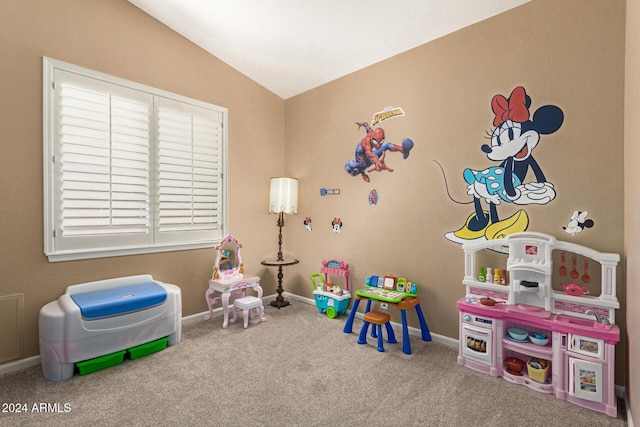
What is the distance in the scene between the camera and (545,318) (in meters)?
2.10

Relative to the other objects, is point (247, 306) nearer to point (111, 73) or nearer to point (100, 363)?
point (100, 363)

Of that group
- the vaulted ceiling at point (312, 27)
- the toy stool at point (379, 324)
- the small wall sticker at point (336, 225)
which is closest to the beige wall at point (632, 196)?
the vaulted ceiling at point (312, 27)

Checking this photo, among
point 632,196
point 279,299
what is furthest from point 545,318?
point 279,299

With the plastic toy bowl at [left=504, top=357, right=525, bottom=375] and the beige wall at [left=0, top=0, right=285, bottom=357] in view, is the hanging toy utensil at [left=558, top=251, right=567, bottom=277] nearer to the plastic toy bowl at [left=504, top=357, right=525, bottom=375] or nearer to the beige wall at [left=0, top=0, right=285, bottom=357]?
the plastic toy bowl at [left=504, top=357, right=525, bottom=375]

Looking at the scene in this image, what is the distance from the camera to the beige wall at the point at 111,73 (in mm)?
2377

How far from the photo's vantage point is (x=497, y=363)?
2.26m

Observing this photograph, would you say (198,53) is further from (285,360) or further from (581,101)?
(581,101)

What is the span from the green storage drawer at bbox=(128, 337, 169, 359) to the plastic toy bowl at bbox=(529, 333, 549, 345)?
286cm

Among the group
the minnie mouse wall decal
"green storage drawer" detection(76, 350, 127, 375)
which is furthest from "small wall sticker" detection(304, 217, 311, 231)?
"green storage drawer" detection(76, 350, 127, 375)

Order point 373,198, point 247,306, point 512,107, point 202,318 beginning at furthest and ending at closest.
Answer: point 202,318
point 373,198
point 247,306
point 512,107

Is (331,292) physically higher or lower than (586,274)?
lower

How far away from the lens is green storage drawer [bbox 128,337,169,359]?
8.32 feet

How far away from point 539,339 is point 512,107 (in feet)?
5.57

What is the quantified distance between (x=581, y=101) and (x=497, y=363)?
1909 mm
